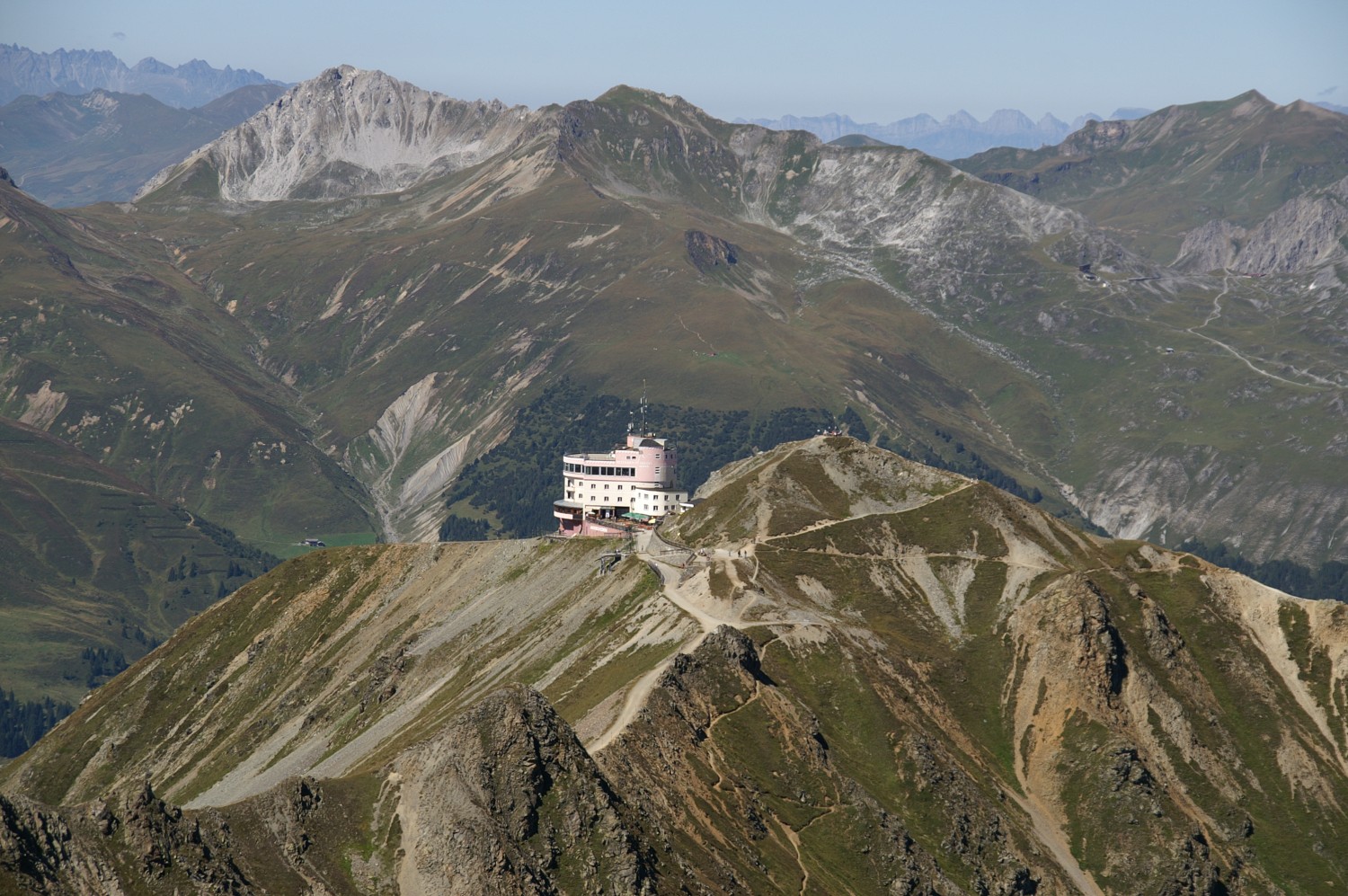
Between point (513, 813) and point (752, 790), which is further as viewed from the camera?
point (752, 790)

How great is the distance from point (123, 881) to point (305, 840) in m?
17.6

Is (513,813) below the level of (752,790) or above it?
above

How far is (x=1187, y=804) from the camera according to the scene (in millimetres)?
188250

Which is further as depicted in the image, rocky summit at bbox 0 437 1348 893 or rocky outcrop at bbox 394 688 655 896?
rocky outcrop at bbox 394 688 655 896

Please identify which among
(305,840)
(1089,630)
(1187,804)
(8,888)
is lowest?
(1187,804)

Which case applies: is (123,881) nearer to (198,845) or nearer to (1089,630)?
(198,845)

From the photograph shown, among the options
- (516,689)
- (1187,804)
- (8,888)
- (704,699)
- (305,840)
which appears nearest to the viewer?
(8,888)

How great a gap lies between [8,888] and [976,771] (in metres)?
108

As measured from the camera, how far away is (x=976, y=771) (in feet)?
Answer: 600

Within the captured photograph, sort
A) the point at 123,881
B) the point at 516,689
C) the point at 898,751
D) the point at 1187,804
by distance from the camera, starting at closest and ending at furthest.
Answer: the point at 123,881, the point at 516,689, the point at 898,751, the point at 1187,804

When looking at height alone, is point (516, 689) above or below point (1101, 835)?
above

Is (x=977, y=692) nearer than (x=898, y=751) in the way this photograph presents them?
No

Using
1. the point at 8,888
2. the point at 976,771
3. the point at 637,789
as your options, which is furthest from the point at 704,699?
the point at 8,888

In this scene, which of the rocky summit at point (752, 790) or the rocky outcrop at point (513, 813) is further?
the rocky outcrop at point (513, 813)
